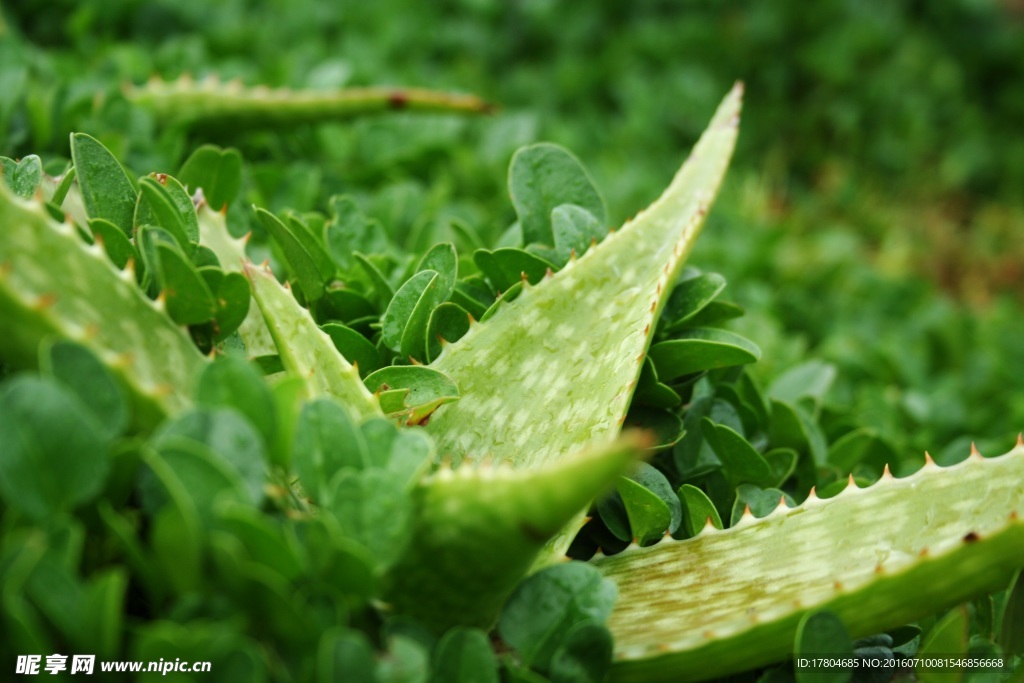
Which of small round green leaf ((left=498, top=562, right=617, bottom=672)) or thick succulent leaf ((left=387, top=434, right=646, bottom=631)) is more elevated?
thick succulent leaf ((left=387, top=434, right=646, bottom=631))

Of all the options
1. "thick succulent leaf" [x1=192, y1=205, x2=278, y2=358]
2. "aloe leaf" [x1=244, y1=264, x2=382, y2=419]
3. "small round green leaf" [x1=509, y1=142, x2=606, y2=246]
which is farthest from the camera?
"small round green leaf" [x1=509, y1=142, x2=606, y2=246]

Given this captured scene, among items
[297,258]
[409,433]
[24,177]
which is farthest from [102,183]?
[409,433]

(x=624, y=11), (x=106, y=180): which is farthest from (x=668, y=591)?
(x=624, y=11)

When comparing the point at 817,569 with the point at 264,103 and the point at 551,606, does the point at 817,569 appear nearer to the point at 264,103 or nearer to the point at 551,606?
the point at 551,606

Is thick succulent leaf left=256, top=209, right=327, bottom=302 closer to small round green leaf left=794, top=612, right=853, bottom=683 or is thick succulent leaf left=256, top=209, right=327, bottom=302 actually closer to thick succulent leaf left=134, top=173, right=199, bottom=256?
thick succulent leaf left=134, top=173, right=199, bottom=256

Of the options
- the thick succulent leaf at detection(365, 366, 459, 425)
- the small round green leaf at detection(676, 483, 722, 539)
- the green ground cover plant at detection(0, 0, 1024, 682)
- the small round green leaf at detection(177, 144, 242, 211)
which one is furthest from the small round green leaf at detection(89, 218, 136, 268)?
the small round green leaf at detection(676, 483, 722, 539)

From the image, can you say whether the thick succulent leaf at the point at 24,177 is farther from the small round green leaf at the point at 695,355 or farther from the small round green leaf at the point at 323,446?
the small round green leaf at the point at 695,355
